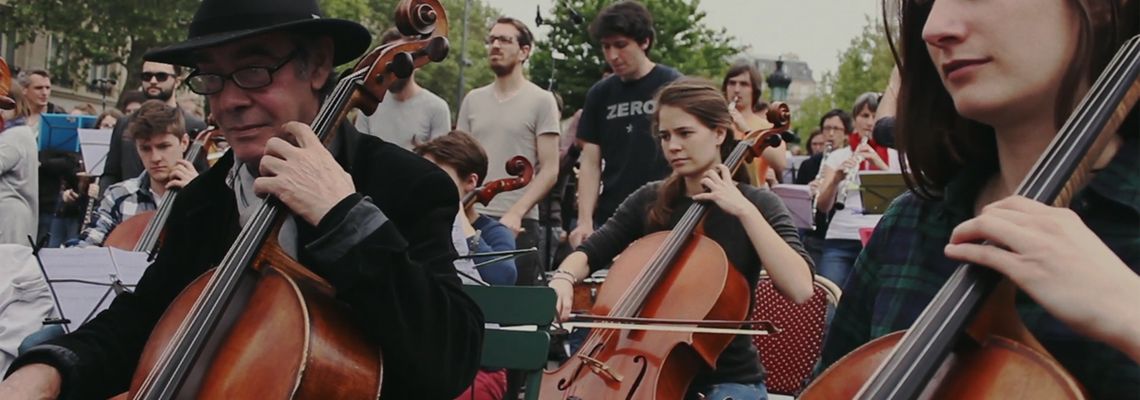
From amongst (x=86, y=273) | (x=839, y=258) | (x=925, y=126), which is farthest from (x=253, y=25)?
(x=839, y=258)

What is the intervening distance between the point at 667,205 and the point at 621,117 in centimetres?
209

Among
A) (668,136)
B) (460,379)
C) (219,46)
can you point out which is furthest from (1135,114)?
(668,136)

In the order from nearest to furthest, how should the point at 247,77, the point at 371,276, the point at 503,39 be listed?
1. the point at 371,276
2. the point at 247,77
3. the point at 503,39

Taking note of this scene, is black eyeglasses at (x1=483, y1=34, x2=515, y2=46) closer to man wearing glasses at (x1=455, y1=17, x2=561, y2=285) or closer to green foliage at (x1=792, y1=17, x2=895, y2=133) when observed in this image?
man wearing glasses at (x1=455, y1=17, x2=561, y2=285)

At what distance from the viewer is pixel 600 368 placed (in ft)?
13.0

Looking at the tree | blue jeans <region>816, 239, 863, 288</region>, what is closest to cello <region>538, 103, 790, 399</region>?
blue jeans <region>816, 239, 863, 288</region>

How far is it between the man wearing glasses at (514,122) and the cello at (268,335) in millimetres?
4557

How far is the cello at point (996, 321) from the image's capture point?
1.29 m

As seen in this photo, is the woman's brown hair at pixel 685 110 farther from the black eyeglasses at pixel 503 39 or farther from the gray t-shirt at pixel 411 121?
the black eyeglasses at pixel 503 39

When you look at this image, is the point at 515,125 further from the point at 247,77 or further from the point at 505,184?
the point at 247,77

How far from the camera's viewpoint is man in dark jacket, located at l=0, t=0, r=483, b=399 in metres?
2.41

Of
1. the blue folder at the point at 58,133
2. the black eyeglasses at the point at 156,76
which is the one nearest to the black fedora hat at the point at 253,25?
the black eyeglasses at the point at 156,76

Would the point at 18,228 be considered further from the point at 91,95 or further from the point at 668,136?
the point at 91,95

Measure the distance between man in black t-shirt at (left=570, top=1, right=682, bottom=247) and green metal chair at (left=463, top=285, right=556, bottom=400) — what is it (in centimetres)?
283
